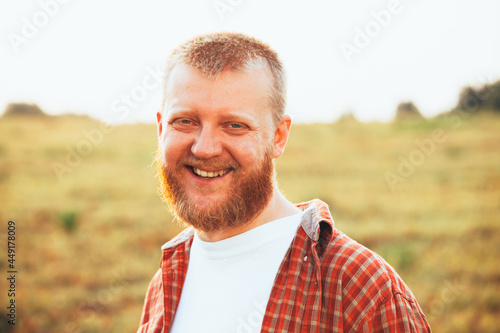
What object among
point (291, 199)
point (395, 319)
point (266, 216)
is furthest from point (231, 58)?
point (291, 199)

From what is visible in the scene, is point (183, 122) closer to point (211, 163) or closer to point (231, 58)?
point (211, 163)

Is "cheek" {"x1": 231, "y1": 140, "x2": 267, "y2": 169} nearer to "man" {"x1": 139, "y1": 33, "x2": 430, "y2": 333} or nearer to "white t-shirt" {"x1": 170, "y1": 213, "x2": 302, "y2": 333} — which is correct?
"man" {"x1": 139, "y1": 33, "x2": 430, "y2": 333}

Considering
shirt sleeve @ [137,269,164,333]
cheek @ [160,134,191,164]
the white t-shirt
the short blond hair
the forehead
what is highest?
A: the short blond hair

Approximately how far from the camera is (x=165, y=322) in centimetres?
212

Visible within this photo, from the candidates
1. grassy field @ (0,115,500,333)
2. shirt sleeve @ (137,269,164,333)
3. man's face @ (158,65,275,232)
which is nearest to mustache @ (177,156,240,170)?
man's face @ (158,65,275,232)

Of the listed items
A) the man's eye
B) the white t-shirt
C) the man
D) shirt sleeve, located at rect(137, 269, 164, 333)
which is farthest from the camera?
shirt sleeve, located at rect(137, 269, 164, 333)

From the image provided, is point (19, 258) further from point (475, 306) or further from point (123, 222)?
point (475, 306)

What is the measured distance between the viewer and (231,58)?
2.02m

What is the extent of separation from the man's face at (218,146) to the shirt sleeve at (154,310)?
0.53m

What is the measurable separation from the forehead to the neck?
1.70 ft

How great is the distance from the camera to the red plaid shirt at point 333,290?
5.24 feet

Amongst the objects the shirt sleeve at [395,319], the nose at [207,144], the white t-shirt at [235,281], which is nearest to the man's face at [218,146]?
the nose at [207,144]

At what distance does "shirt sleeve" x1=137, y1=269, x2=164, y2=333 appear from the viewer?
2178mm

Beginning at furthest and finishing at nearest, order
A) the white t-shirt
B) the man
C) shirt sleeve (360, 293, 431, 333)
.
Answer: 1. the white t-shirt
2. the man
3. shirt sleeve (360, 293, 431, 333)
